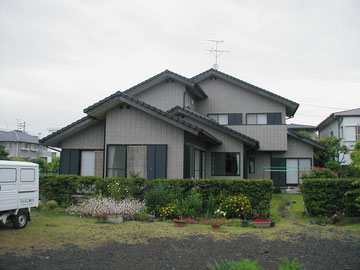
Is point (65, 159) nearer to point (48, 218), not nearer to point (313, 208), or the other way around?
point (48, 218)

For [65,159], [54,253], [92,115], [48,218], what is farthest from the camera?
[65,159]

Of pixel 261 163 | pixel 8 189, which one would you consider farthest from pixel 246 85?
pixel 8 189

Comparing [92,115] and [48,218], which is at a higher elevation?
[92,115]

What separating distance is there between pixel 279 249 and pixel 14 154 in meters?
50.0

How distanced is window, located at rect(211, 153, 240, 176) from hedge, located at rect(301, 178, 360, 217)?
7367 mm

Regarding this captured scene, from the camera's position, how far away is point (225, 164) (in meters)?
19.9

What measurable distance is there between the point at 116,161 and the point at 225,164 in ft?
22.1

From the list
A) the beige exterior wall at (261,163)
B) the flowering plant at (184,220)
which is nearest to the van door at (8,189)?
the flowering plant at (184,220)

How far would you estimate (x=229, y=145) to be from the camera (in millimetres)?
19562

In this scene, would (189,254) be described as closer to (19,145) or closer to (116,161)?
(116,161)

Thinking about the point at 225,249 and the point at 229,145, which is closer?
the point at 225,249

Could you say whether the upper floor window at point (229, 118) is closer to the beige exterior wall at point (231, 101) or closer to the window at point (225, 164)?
the beige exterior wall at point (231, 101)

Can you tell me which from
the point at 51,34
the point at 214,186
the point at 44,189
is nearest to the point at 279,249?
the point at 214,186

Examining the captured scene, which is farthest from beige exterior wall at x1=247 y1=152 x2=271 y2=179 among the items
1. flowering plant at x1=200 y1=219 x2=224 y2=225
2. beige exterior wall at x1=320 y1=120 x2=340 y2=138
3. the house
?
flowering plant at x1=200 y1=219 x2=224 y2=225
